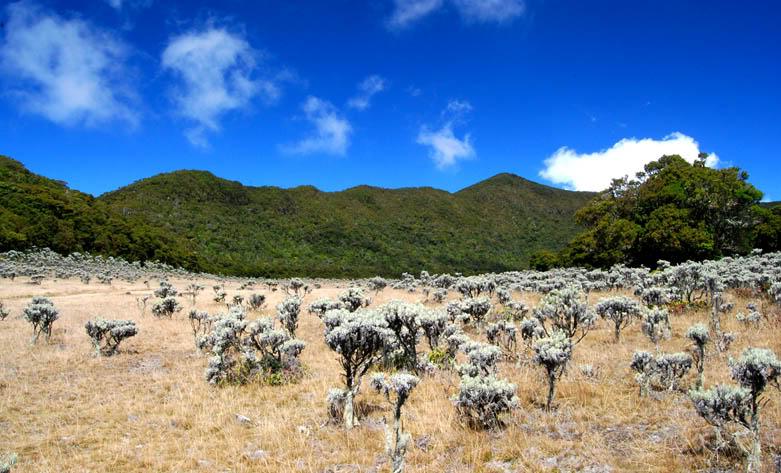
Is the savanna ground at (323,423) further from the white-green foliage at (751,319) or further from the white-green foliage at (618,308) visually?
the white-green foliage at (618,308)

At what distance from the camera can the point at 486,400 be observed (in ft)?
25.3

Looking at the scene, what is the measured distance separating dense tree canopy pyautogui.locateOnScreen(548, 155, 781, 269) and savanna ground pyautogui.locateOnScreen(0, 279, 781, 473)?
2900 cm

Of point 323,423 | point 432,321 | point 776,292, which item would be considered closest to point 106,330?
point 323,423

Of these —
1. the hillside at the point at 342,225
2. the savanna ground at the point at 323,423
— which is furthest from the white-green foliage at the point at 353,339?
the hillside at the point at 342,225

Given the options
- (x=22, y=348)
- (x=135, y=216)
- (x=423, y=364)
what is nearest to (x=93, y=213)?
(x=135, y=216)

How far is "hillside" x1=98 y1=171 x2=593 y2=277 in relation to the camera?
94.2 meters

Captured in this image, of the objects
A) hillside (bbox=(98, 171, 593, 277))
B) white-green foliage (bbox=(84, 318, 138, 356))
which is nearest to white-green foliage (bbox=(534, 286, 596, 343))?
white-green foliage (bbox=(84, 318, 138, 356))

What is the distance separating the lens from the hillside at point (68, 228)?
59562 mm

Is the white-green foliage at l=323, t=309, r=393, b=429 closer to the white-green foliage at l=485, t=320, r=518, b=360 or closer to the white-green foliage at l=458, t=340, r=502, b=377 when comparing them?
the white-green foliage at l=458, t=340, r=502, b=377

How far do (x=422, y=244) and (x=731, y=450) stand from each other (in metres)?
114

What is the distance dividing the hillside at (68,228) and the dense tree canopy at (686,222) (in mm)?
63191

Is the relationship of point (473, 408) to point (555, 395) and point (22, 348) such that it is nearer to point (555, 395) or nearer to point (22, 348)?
point (555, 395)

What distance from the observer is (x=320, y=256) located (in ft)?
327

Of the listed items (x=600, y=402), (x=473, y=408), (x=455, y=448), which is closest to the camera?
(x=455, y=448)
